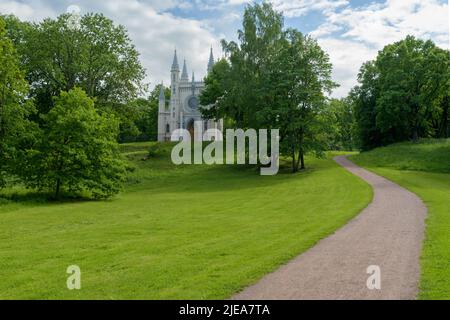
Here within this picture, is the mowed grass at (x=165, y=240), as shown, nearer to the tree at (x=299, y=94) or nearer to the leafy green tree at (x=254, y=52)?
the tree at (x=299, y=94)

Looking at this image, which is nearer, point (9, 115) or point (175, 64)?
point (9, 115)

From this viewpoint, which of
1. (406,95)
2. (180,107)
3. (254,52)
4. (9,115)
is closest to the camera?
(9,115)

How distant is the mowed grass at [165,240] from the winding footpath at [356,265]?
1.58 feet

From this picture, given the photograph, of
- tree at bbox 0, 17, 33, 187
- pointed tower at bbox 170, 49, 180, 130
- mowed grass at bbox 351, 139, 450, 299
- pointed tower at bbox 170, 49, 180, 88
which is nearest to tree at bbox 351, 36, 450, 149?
mowed grass at bbox 351, 139, 450, 299

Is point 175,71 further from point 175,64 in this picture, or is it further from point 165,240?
point 165,240

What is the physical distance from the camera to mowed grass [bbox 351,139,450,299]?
30.1ft

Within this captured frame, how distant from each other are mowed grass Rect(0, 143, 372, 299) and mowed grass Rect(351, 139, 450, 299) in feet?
10.3

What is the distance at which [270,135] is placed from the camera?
44.2m

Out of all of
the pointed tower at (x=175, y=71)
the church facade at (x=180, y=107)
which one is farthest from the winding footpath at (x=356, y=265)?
the pointed tower at (x=175, y=71)

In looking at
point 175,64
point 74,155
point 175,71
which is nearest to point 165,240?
point 74,155

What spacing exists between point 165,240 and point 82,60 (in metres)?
36.3

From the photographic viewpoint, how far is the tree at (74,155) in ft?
94.1

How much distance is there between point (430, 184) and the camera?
30438 mm
